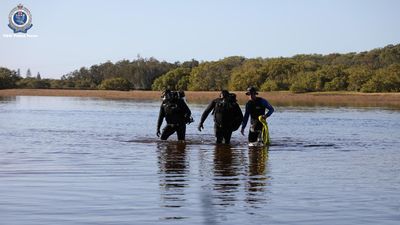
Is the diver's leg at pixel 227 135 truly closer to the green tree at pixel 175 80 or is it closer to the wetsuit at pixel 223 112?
the wetsuit at pixel 223 112

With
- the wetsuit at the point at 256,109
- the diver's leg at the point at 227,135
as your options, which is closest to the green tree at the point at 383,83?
the diver's leg at the point at 227,135

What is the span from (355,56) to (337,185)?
15884 cm

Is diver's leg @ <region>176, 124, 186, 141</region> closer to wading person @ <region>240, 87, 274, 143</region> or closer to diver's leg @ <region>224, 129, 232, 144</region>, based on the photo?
diver's leg @ <region>224, 129, 232, 144</region>

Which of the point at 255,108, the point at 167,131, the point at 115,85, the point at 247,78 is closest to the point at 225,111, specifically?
the point at 255,108

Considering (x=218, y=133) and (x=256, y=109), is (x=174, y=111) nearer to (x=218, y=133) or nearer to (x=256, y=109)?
(x=218, y=133)

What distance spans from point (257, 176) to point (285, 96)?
75415 mm

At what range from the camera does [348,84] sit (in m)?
93.0

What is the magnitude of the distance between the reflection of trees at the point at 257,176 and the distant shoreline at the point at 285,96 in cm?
5093

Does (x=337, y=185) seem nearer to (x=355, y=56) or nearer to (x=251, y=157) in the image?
(x=251, y=157)

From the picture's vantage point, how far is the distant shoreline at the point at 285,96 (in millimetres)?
73750

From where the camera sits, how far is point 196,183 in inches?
435

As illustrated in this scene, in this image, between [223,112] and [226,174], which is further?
[223,112]

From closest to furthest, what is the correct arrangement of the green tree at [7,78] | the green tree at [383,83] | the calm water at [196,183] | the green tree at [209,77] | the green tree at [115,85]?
the calm water at [196,183] < the green tree at [383,83] < the green tree at [7,78] < the green tree at [209,77] < the green tree at [115,85]

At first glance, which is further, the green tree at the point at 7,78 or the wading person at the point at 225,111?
the green tree at the point at 7,78
